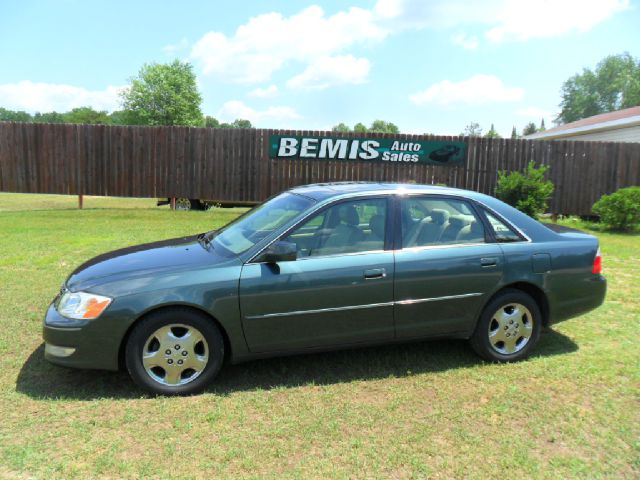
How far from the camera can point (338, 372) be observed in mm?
3998

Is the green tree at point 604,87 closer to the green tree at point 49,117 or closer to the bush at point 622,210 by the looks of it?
the bush at point 622,210

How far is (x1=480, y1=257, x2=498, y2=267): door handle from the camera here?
13.3ft

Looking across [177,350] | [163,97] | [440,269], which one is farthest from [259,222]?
[163,97]

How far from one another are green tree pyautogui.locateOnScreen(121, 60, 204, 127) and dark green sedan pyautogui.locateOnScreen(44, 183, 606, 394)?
62.3 metres

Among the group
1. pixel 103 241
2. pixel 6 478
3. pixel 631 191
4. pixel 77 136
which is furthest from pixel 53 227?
pixel 631 191

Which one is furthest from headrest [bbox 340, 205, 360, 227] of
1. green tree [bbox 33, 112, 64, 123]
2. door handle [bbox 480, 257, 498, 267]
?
green tree [bbox 33, 112, 64, 123]

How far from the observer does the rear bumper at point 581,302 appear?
14.1ft

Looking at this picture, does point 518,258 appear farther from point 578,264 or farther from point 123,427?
point 123,427

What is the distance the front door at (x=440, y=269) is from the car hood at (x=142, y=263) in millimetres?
1482

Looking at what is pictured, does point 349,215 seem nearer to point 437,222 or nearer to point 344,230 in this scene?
point 344,230

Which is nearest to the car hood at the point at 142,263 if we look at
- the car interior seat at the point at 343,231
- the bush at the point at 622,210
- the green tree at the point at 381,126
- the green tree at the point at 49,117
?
the car interior seat at the point at 343,231

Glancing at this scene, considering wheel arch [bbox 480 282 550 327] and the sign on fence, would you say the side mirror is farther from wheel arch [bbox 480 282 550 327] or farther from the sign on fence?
the sign on fence

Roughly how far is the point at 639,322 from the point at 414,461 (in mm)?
3778

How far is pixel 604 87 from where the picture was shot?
70.8 metres
